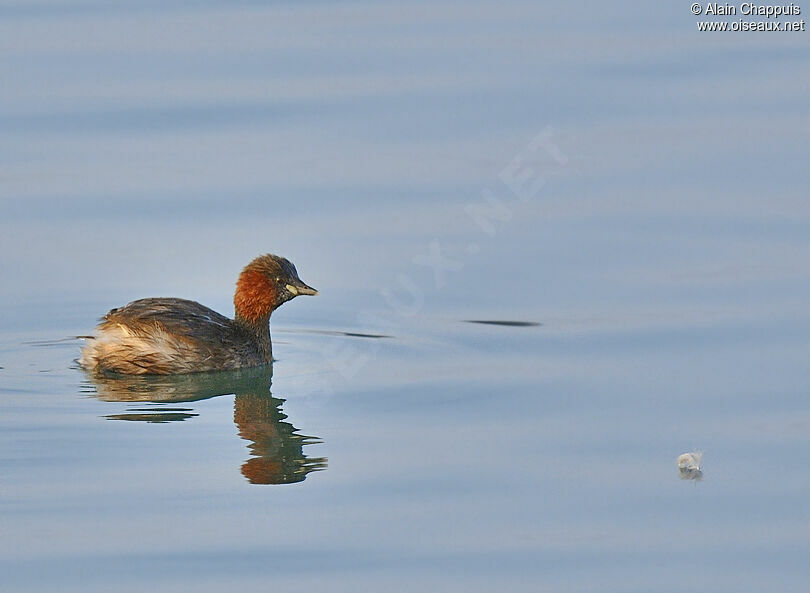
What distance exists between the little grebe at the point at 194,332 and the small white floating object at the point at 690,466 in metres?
3.31

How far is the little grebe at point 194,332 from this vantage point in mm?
10297

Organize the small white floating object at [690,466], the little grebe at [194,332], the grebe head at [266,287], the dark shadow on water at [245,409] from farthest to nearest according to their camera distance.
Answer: the grebe head at [266,287] < the little grebe at [194,332] < the dark shadow on water at [245,409] < the small white floating object at [690,466]

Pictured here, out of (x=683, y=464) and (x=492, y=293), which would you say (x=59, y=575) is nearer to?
(x=683, y=464)

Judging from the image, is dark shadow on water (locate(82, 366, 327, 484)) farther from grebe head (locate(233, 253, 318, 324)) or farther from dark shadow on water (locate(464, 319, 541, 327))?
dark shadow on water (locate(464, 319, 541, 327))

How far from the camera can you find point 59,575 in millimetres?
7012

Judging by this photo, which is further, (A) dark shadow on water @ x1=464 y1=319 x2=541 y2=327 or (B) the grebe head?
(B) the grebe head

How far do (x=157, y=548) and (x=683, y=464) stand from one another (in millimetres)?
2507

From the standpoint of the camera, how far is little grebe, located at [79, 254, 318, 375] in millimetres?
10297

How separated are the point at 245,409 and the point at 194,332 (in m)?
1.03

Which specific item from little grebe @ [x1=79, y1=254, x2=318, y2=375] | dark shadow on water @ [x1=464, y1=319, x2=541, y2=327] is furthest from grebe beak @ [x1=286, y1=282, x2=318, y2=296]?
dark shadow on water @ [x1=464, y1=319, x2=541, y2=327]

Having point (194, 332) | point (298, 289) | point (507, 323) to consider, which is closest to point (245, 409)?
point (194, 332)

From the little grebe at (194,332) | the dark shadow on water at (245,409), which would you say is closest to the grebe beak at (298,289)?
the little grebe at (194,332)

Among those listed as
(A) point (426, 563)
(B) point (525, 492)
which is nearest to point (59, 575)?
(A) point (426, 563)

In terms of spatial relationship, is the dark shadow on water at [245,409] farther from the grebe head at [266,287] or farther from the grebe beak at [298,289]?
the grebe beak at [298,289]
